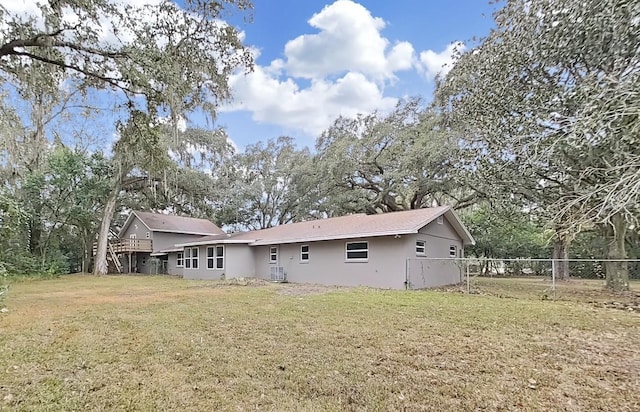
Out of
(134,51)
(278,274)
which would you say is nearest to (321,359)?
(134,51)

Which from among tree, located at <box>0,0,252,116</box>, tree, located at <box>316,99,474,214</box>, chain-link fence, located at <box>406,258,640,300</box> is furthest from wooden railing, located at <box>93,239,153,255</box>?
tree, located at <box>0,0,252,116</box>

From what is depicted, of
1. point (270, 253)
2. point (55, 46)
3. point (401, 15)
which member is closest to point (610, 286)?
point (401, 15)

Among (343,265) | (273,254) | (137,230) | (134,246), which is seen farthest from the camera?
(137,230)

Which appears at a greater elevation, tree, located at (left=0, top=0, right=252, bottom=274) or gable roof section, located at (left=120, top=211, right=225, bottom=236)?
tree, located at (left=0, top=0, right=252, bottom=274)

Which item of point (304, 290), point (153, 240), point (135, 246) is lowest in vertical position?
point (304, 290)

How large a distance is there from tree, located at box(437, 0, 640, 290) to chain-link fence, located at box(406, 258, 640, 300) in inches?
77.0

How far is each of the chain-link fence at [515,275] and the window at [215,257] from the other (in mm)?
9638

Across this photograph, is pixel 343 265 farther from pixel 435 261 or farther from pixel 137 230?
pixel 137 230

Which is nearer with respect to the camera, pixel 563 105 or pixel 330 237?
pixel 563 105

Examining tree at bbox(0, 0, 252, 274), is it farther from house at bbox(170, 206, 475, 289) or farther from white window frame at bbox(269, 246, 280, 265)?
white window frame at bbox(269, 246, 280, 265)

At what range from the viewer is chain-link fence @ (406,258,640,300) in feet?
39.8

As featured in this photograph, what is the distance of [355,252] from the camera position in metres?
15.3

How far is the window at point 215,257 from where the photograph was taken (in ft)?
63.8

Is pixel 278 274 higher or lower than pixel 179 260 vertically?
lower
